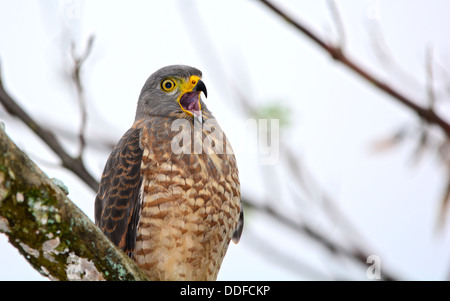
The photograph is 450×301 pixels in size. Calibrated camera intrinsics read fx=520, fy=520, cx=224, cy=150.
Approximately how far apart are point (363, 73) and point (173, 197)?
1625 millimetres

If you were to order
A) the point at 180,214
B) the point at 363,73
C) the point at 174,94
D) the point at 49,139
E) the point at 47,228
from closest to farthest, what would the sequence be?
the point at 47,228
the point at 363,73
the point at 49,139
the point at 180,214
the point at 174,94

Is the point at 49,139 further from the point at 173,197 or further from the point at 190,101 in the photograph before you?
the point at 190,101

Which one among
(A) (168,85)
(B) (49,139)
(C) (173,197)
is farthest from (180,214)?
(A) (168,85)

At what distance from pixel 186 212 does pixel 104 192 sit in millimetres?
697

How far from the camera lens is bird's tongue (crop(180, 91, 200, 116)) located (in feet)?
13.7

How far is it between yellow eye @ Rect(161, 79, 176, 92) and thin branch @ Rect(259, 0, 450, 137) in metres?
2.05

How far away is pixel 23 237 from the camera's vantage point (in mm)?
2098

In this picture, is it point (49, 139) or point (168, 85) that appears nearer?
point (49, 139)

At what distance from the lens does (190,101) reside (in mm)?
4191

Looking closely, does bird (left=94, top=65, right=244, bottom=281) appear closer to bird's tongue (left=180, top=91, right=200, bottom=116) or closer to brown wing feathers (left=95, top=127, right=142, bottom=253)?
brown wing feathers (left=95, top=127, right=142, bottom=253)

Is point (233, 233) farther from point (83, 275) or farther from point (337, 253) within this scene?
point (83, 275)

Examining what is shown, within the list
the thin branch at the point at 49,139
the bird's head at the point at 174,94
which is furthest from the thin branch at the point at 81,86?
the bird's head at the point at 174,94

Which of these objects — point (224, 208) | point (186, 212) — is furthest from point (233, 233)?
point (186, 212)

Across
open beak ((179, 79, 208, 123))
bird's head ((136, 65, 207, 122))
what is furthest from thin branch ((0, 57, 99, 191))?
open beak ((179, 79, 208, 123))
